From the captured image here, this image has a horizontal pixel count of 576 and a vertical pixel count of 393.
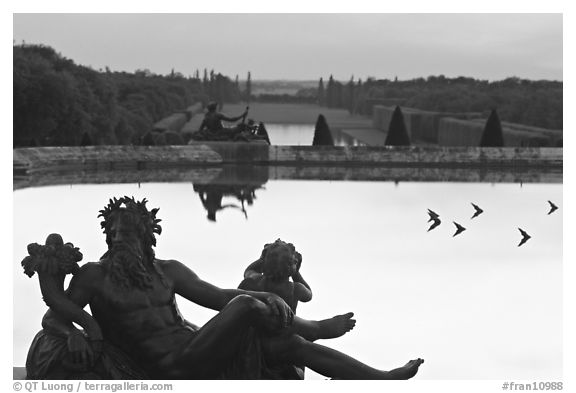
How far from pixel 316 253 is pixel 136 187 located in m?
7.59

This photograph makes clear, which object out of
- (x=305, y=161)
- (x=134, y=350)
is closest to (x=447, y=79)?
(x=305, y=161)

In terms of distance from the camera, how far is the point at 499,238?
14.2 meters

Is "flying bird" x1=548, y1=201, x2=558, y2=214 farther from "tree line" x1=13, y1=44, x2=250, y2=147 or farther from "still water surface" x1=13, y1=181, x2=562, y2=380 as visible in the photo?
"tree line" x1=13, y1=44, x2=250, y2=147

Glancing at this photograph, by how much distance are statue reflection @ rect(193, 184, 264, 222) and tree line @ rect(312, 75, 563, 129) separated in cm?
2761

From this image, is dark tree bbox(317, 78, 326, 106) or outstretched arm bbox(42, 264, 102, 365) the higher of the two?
dark tree bbox(317, 78, 326, 106)

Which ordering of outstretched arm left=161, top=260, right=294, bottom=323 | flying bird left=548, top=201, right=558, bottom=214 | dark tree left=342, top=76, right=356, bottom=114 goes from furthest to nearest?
dark tree left=342, top=76, right=356, bottom=114 → flying bird left=548, top=201, right=558, bottom=214 → outstretched arm left=161, top=260, right=294, bottom=323

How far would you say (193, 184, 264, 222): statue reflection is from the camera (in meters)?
16.6

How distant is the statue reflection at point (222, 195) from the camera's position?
54.4 ft

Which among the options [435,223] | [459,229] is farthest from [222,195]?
[459,229]

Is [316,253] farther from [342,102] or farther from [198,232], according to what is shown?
[342,102]

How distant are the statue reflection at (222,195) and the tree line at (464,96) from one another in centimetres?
2761

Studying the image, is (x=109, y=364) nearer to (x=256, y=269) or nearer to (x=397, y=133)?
(x=256, y=269)

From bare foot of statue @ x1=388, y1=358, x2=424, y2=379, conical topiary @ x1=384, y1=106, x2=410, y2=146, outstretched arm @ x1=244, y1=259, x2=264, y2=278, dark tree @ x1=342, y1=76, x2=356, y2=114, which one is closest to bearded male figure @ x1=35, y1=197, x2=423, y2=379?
bare foot of statue @ x1=388, y1=358, x2=424, y2=379

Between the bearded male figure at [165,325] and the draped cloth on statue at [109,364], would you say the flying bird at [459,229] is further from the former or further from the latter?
the draped cloth on statue at [109,364]
